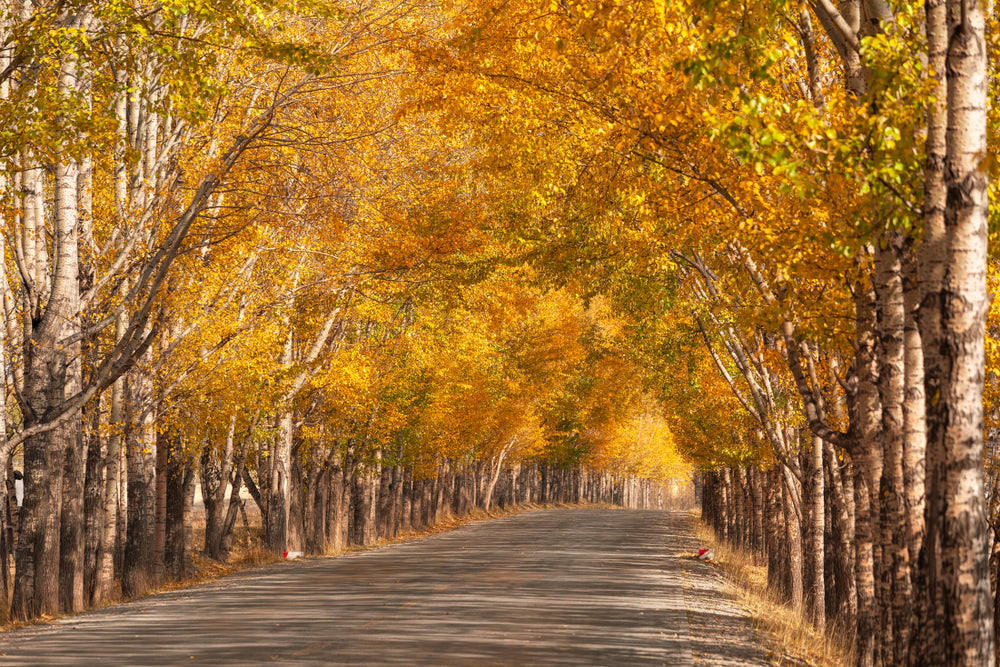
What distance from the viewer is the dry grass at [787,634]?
41.9ft

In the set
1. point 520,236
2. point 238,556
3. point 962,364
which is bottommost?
point 238,556

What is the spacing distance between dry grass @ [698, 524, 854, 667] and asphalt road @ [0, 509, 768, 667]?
319mm

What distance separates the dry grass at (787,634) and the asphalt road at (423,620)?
319 mm

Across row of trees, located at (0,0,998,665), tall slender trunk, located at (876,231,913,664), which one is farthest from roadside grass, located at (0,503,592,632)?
tall slender trunk, located at (876,231,913,664)

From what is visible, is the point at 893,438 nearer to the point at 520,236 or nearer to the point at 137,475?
the point at 520,236

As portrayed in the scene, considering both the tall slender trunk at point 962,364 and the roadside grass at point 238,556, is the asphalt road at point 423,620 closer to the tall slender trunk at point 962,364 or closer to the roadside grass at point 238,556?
the roadside grass at point 238,556

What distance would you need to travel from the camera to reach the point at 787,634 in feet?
45.4

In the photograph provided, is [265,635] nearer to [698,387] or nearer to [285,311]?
[285,311]

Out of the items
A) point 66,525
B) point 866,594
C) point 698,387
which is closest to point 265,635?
point 66,525

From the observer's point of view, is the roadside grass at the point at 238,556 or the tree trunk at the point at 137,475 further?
the tree trunk at the point at 137,475

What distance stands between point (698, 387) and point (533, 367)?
2036cm

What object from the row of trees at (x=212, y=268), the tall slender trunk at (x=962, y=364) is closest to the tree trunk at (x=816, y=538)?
the row of trees at (x=212, y=268)

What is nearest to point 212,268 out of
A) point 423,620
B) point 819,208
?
point 423,620

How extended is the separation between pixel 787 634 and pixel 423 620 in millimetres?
4975
